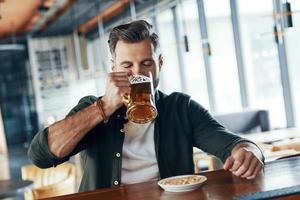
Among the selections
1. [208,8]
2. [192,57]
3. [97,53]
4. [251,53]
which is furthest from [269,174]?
[97,53]

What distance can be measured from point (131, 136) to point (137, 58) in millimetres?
353

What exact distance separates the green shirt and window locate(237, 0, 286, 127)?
465 centimetres

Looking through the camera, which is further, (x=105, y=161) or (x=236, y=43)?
(x=236, y=43)

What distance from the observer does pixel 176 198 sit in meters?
1.37

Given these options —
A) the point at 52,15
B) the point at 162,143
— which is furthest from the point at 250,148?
the point at 52,15

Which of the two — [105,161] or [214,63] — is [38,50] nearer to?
[214,63]

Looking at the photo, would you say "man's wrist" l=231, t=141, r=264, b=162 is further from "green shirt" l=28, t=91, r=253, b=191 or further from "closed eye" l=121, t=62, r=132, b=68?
"closed eye" l=121, t=62, r=132, b=68

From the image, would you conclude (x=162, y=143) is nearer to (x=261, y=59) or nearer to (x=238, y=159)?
A: (x=238, y=159)

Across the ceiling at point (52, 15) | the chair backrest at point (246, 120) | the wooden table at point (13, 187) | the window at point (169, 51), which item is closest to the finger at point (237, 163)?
the wooden table at point (13, 187)

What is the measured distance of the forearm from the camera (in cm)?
174

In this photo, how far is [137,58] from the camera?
1826 mm

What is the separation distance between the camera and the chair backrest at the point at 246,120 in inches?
256

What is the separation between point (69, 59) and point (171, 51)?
6.15m

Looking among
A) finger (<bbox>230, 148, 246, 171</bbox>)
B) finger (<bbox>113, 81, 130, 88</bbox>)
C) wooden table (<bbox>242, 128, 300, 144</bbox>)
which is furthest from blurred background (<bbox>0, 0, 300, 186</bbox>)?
wooden table (<bbox>242, 128, 300, 144</bbox>)
